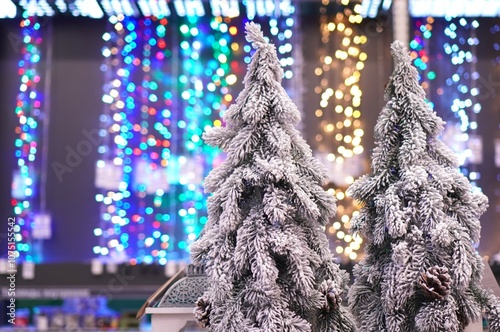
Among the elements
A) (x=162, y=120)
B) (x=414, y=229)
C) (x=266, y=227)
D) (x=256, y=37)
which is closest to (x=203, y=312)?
(x=266, y=227)

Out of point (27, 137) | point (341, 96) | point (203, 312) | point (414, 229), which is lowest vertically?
point (203, 312)

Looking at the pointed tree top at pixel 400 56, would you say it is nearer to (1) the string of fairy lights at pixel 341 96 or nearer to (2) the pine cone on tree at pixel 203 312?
(2) the pine cone on tree at pixel 203 312

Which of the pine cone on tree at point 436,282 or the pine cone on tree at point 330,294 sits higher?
the pine cone on tree at point 436,282

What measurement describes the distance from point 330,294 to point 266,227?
17cm

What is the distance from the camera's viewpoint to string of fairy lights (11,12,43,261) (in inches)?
113

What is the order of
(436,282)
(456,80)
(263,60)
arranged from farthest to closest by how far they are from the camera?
(456,80), (263,60), (436,282)

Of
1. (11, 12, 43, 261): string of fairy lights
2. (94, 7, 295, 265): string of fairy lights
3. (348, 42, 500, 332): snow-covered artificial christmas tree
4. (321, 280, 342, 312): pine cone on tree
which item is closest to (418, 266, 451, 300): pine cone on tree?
(348, 42, 500, 332): snow-covered artificial christmas tree

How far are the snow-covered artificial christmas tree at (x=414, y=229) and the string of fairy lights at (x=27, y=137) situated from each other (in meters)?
2.29

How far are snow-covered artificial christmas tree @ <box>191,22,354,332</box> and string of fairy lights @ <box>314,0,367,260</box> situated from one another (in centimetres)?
183

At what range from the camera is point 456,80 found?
9.52ft

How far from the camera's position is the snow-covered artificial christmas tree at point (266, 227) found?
3.11ft

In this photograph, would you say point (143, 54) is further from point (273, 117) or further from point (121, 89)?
point (273, 117)

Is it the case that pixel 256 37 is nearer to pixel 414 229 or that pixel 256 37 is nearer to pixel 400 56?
pixel 400 56

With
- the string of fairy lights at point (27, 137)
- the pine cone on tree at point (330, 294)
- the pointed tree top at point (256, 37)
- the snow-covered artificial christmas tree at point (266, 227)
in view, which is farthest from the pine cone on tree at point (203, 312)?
the string of fairy lights at point (27, 137)
